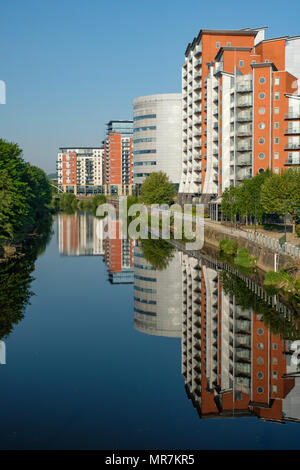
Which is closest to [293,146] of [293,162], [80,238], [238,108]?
[293,162]

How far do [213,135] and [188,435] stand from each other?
235 feet

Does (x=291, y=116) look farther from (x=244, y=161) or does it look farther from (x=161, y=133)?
(x=161, y=133)

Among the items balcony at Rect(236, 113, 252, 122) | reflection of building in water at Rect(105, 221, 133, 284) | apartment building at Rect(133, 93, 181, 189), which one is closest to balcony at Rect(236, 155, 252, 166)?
balcony at Rect(236, 113, 252, 122)

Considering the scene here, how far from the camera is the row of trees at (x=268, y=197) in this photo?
49.4m

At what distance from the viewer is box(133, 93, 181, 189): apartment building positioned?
120625 millimetres

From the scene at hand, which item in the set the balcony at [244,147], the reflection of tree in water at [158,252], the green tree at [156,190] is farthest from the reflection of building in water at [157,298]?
the green tree at [156,190]

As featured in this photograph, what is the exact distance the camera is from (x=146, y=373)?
21750mm

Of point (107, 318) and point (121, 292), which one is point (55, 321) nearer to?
point (107, 318)

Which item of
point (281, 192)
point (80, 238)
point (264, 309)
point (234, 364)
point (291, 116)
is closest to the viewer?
point (234, 364)

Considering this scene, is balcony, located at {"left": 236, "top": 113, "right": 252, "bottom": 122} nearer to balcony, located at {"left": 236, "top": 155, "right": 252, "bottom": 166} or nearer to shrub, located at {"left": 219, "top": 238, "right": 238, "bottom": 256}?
balcony, located at {"left": 236, "top": 155, "right": 252, "bottom": 166}

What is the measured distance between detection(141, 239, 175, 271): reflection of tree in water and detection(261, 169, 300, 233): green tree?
10.7m

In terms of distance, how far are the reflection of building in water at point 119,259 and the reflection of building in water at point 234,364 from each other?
35.1 ft

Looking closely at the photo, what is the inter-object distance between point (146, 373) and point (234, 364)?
412 centimetres
